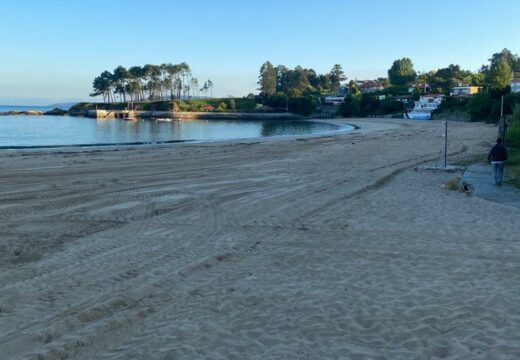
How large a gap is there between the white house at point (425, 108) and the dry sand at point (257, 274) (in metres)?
90.8

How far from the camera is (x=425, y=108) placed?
106m

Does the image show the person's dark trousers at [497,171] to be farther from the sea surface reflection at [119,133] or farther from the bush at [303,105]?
the bush at [303,105]

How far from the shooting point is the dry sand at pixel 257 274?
473cm

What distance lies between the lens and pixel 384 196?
12953 millimetres

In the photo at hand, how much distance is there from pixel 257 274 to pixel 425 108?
10697cm

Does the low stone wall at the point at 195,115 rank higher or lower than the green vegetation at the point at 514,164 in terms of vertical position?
higher

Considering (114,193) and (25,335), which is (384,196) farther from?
(25,335)

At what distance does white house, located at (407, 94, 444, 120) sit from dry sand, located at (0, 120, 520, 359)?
90.8 metres

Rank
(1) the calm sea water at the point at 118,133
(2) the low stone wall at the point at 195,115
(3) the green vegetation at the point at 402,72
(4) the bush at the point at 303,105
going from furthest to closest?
(3) the green vegetation at the point at 402,72 < (4) the bush at the point at 303,105 < (2) the low stone wall at the point at 195,115 < (1) the calm sea water at the point at 118,133

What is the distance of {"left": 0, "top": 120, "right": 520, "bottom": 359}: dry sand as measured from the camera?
4730 millimetres

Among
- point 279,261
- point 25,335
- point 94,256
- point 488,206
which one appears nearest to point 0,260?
point 94,256

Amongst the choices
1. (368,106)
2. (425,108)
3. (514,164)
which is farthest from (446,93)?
(514,164)

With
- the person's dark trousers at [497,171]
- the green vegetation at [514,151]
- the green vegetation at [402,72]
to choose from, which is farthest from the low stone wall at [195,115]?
the person's dark trousers at [497,171]

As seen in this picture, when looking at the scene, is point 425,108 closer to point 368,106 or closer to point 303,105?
point 368,106
